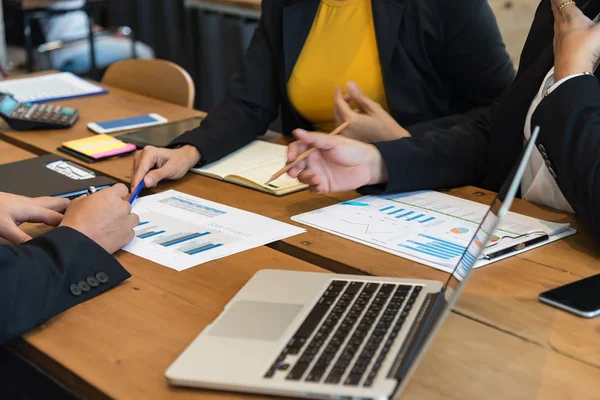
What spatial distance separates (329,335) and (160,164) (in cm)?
75

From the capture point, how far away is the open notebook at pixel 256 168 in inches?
54.6

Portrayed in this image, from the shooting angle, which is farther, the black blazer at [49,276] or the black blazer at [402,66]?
the black blazer at [402,66]

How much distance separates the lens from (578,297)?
37.3 inches

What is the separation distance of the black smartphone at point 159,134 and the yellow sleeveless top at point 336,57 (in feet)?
1.00

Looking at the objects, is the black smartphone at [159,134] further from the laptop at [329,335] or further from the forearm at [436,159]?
the laptop at [329,335]

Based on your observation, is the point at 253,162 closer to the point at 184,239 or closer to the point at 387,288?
the point at 184,239

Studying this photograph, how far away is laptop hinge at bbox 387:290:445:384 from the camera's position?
0.72m

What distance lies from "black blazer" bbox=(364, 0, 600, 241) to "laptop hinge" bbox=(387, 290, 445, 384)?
1.22 ft

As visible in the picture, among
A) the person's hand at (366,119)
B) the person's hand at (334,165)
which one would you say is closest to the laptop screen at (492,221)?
the person's hand at (334,165)

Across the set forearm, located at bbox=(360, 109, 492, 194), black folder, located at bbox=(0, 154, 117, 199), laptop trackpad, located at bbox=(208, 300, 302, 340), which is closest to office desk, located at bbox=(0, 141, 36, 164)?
black folder, located at bbox=(0, 154, 117, 199)

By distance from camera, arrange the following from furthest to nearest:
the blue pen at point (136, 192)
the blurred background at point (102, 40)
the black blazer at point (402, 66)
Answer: the blurred background at point (102, 40), the black blazer at point (402, 66), the blue pen at point (136, 192)

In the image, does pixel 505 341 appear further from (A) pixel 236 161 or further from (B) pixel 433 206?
(A) pixel 236 161

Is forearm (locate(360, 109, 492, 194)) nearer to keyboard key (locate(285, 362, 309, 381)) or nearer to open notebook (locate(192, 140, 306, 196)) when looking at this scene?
open notebook (locate(192, 140, 306, 196))

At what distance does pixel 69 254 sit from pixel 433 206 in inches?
24.6
